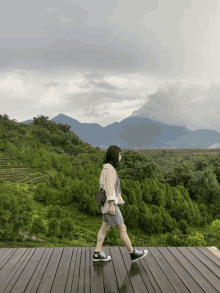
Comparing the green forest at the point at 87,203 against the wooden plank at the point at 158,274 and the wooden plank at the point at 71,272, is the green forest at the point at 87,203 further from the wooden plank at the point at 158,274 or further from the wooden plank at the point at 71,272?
the wooden plank at the point at 158,274

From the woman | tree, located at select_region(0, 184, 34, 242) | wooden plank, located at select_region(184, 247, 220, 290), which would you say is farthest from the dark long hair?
tree, located at select_region(0, 184, 34, 242)

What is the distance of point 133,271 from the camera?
2881 millimetres

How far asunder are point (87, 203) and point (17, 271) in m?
15.3

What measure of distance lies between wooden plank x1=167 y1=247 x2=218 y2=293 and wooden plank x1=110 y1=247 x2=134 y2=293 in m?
0.81

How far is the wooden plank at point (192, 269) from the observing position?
A: 8.45 ft

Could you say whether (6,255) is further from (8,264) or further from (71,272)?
(71,272)

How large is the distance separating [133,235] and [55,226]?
25.9 feet

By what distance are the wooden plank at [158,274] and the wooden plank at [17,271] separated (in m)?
1.58

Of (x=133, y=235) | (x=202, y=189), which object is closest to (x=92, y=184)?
(x=133, y=235)

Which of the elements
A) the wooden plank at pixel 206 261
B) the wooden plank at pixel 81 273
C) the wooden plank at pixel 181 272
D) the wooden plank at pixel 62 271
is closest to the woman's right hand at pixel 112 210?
the wooden plank at pixel 81 273

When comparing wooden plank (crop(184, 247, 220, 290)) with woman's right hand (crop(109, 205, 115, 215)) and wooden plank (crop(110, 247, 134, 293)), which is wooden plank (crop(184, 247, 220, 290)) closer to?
wooden plank (crop(110, 247, 134, 293))

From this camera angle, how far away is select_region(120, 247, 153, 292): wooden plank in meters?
2.55

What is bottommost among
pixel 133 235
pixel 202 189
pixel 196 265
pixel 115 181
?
pixel 133 235

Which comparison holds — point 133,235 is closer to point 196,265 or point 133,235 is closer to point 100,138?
point 196,265
